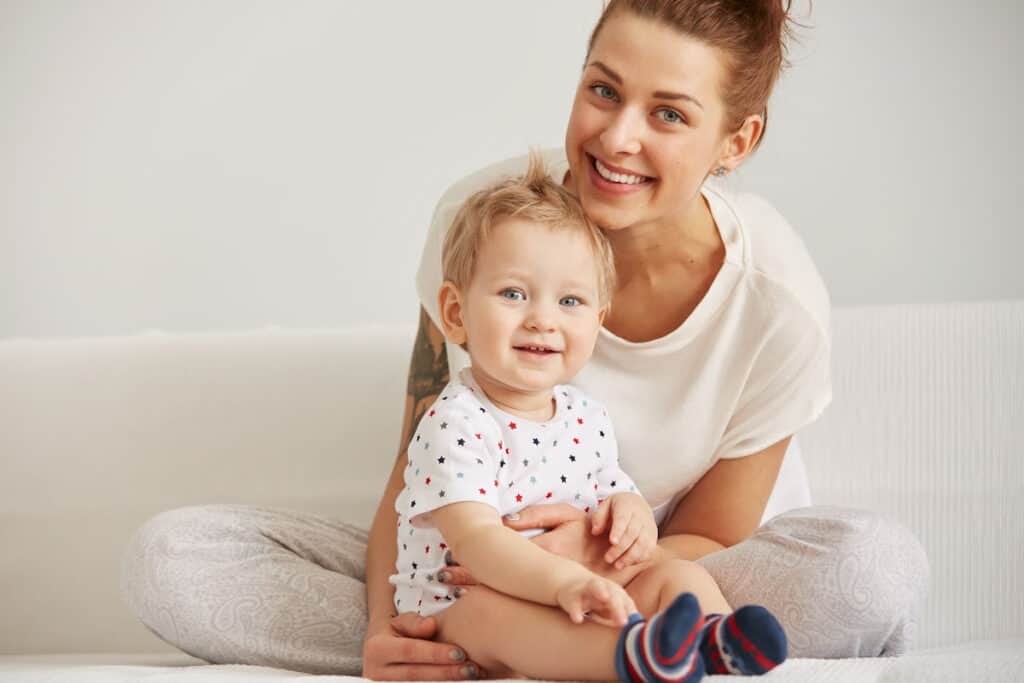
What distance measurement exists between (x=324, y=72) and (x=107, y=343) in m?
0.85

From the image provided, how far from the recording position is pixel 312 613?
1825 millimetres

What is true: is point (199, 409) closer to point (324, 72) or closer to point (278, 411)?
point (278, 411)

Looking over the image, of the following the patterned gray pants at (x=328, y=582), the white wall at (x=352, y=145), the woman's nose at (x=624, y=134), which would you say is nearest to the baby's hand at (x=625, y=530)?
the patterned gray pants at (x=328, y=582)

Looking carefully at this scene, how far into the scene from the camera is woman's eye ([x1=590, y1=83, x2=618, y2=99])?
5.82 feet

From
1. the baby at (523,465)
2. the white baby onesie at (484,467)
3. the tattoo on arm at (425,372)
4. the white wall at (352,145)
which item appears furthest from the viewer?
the white wall at (352,145)

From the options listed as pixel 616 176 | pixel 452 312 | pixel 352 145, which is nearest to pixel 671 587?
pixel 452 312

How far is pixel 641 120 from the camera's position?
1.72 meters

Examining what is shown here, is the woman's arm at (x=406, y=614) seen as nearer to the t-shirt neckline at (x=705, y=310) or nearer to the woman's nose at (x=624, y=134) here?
the t-shirt neckline at (x=705, y=310)

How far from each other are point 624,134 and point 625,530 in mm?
524

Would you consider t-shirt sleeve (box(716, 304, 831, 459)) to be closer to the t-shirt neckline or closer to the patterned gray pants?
the t-shirt neckline

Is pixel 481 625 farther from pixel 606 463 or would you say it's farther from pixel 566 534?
pixel 606 463

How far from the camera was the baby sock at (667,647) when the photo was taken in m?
1.25

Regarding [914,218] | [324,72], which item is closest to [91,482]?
[324,72]

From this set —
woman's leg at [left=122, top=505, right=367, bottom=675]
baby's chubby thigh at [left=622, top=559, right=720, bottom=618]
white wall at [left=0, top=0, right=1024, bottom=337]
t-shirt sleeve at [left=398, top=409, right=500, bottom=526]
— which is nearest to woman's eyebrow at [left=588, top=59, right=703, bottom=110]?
t-shirt sleeve at [left=398, top=409, right=500, bottom=526]
